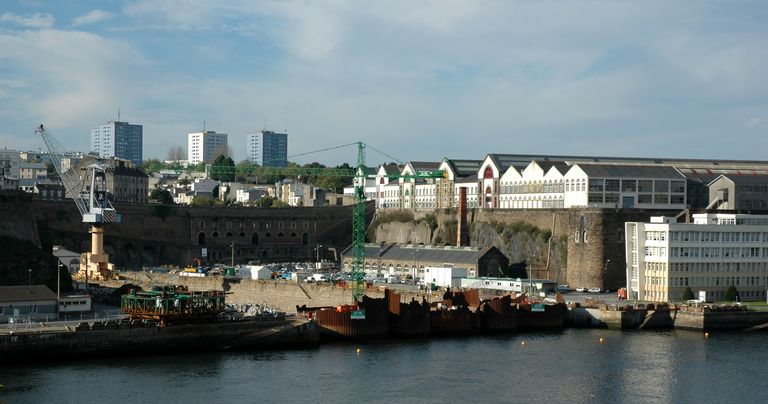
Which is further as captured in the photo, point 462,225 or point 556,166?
point 462,225

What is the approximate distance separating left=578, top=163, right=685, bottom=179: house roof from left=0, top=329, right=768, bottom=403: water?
2369 centimetres

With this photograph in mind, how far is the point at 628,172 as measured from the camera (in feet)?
225

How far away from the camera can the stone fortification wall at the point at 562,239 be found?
6259 centimetres

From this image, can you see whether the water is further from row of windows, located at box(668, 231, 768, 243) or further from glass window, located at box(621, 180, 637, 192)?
glass window, located at box(621, 180, 637, 192)

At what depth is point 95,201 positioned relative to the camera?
249 ft

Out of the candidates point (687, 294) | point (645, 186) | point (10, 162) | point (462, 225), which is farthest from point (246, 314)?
point (10, 162)

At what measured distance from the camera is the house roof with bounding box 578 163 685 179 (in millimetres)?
67875

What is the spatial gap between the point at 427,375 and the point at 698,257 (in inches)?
912

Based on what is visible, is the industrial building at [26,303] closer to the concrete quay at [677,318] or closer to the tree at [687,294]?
the concrete quay at [677,318]

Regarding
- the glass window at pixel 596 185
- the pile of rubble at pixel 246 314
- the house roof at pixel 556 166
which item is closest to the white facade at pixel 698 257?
the glass window at pixel 596 185

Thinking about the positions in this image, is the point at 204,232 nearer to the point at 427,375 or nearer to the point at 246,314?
the point at 246,314

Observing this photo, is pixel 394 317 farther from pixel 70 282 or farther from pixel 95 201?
pixel 95 201

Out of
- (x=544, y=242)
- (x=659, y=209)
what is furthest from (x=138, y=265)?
(x=659, y=209)

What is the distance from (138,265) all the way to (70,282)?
27.3 meters
